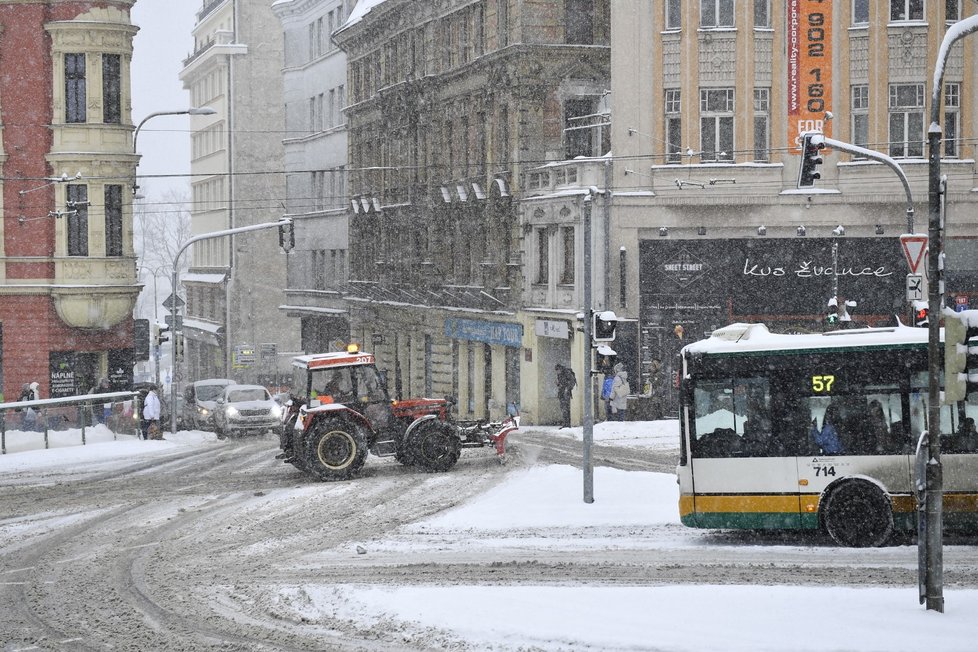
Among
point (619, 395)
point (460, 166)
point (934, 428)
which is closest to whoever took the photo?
point (934, 428)

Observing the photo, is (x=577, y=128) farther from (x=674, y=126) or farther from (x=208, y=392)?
(x=208, y=392)

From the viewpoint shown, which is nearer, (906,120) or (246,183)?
(906,120)

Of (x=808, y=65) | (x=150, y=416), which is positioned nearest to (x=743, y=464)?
(x=150, y=416)

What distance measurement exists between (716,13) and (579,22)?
261 inches

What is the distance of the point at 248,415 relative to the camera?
3972 centimetres

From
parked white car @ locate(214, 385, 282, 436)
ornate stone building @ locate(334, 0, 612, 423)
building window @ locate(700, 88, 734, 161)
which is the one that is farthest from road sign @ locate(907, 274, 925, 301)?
parked white car @ locate(214, 385, 282, 436)

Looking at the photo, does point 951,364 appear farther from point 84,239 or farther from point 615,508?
point 84,239

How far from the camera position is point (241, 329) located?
84.7 metres

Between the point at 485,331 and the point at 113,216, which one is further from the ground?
the point at 113,216

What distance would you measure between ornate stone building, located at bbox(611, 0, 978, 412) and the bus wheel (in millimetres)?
22352

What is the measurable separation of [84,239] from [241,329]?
39.9 metres

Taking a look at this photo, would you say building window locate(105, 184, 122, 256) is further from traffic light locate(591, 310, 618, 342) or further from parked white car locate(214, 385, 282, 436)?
traffic light locate(591, 310, 618, 342)

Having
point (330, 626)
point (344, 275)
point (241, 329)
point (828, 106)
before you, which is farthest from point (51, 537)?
point (241, 329)

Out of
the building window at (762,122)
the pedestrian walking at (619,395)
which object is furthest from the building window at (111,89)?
the building window at (762,122)
